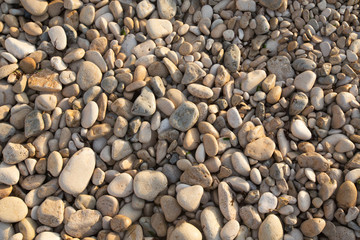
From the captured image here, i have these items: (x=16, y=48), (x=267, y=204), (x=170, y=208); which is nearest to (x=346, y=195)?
(x=267, y=204)

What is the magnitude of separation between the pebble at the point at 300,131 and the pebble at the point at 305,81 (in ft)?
0.97

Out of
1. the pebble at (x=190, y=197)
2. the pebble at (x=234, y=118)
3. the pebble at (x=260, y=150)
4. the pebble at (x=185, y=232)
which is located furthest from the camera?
the pebble at (x=234, y=118)

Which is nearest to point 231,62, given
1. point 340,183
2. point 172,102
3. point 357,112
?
point 172,102

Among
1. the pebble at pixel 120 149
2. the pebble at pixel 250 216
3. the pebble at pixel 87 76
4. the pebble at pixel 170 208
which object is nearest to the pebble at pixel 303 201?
the pebble at pixel 250 216

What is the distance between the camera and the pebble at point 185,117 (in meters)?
2.04

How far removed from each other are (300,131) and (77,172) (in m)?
1.43

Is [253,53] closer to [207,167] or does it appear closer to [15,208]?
[207,167]

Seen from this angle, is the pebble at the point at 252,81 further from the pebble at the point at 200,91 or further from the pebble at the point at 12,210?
the pebble at the point at 12,210

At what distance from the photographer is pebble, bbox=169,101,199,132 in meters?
2.04

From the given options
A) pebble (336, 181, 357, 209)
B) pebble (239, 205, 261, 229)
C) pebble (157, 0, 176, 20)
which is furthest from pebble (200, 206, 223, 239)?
pebble (157, 0, 176, 20)

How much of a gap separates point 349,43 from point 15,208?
257cm

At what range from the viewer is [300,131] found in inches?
80.4

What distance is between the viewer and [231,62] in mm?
2309

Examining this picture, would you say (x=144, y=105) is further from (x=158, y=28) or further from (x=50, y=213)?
(x=50, y=213)
